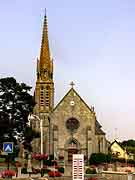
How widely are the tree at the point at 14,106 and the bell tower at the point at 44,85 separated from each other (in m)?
19.0

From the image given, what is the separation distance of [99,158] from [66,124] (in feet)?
29.3

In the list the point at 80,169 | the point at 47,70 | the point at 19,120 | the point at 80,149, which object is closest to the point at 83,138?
the point at 80,149

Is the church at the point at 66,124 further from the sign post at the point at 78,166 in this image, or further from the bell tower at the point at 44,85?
the sign post at the point at 78,166

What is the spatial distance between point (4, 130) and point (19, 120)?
2.71 metres

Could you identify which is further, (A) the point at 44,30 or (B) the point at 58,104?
(A) the point at 44,30

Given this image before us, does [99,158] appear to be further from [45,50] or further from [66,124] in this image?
[45,50]

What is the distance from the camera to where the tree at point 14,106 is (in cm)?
6313

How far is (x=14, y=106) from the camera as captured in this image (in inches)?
2527

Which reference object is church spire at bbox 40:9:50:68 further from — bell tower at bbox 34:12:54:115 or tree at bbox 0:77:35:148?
tree at bbox 0:77:35:148

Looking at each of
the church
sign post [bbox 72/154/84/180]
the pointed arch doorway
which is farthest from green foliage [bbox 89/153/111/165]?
sign post [bbox 72/154/84/180]

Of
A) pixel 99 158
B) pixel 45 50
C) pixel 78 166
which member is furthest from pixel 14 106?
pixel 78 166

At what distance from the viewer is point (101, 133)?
276 ft

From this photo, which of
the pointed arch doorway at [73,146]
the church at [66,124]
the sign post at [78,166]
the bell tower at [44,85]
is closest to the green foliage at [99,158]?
the church at [66,124]

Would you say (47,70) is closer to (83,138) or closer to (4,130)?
(83,138)
